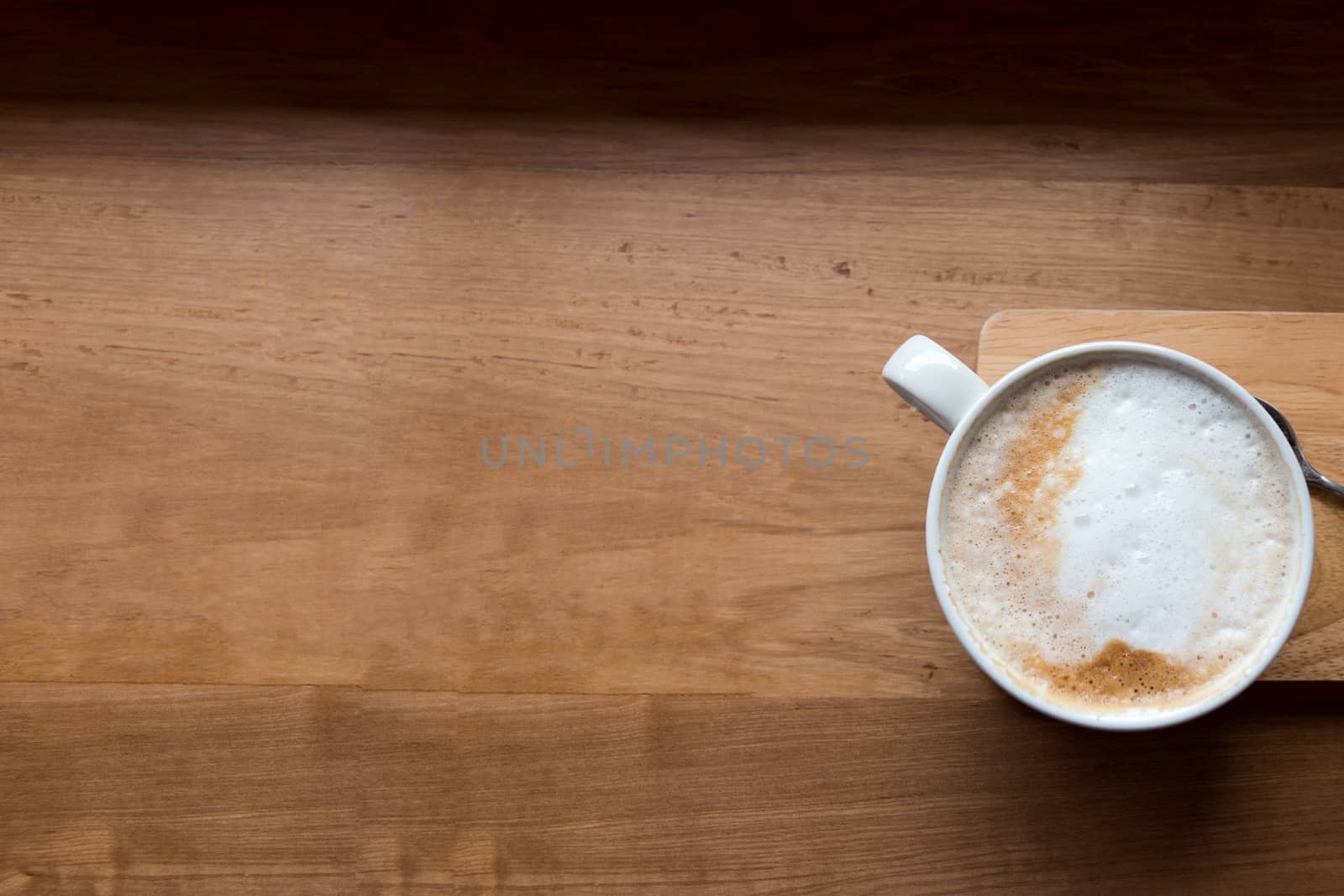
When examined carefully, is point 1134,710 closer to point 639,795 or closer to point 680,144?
point 639,795

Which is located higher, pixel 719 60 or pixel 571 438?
pixel 719 60

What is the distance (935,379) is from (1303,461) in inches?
9.5

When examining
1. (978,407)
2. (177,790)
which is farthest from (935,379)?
(177,790)

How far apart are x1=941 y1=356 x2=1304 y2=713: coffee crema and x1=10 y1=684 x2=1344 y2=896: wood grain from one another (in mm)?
221

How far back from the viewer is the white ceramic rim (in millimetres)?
522

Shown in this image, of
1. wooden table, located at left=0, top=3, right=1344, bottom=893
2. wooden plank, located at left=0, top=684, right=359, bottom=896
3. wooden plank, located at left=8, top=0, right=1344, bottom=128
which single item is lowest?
wooden plank, located at left=0, top=684, right=359, bottom=896

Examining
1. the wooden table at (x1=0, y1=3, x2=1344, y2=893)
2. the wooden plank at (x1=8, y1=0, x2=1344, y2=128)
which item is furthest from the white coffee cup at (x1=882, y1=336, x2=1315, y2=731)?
the wooden plank at (x1=8, y1=0, x2=1344, y2=128)

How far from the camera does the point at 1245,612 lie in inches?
21.2

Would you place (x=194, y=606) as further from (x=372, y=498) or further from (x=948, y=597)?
(x=948, y=597)

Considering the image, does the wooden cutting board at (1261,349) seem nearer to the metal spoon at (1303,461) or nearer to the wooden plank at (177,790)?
the metal spoon at (1303,461)

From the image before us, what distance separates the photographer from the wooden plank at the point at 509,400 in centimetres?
77

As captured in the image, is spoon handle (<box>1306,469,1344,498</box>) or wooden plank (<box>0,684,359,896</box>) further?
wooden plank (<box>0,684,359,896</box>)

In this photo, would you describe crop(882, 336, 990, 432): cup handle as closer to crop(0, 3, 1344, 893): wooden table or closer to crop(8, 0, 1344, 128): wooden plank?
crop(0, 3, 1344, 893): wooden table

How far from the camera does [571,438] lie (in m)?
0.78
